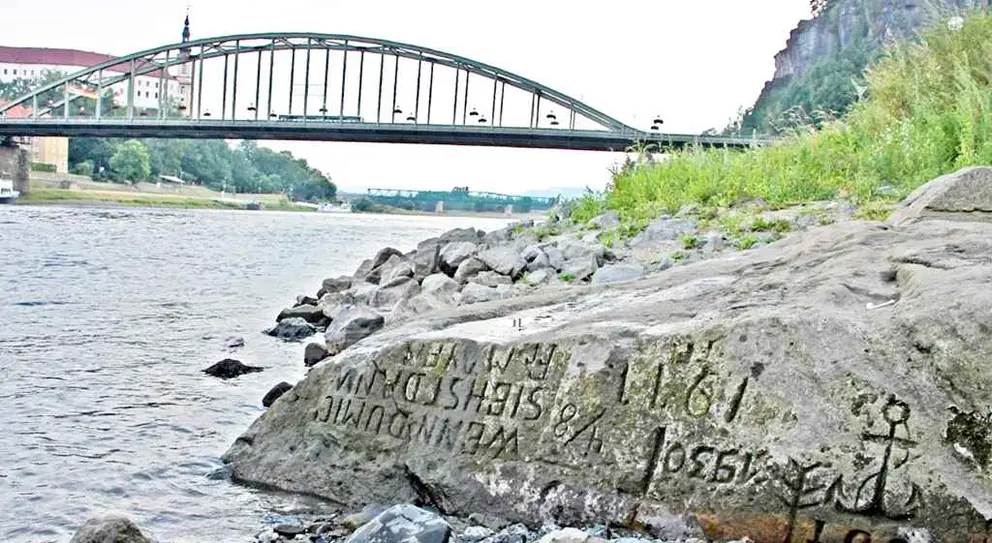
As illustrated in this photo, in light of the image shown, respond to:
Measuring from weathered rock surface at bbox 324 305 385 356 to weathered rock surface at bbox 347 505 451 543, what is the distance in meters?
5.78

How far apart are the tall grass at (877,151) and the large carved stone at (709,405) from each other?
17.3ft

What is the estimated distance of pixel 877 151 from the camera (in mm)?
11133

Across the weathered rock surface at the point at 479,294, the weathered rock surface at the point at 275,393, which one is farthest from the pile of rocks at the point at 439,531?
the weathered rock surface at the point at 479,294

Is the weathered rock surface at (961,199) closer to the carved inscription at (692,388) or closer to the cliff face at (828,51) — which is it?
the carved inscription at (692,388)

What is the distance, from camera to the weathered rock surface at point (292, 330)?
Answer: 12.8m

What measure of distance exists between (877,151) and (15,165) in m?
72.6

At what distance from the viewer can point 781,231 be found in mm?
9586

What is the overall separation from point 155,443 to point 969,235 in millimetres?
5104

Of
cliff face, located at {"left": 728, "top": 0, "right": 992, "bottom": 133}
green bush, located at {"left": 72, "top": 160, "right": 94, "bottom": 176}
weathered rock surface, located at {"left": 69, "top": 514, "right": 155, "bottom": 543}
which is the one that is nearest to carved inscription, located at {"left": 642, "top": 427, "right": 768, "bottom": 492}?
weathered rock surface, located at {"left": 69, "top": 514, "right": 155, "bottom": 543}

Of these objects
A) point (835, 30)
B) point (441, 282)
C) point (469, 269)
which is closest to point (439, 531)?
point (441, 282)

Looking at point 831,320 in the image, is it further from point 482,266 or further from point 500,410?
point 482,266

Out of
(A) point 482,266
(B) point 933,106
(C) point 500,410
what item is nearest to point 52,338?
(A) point 482,266

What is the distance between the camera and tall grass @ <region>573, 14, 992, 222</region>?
10250mm

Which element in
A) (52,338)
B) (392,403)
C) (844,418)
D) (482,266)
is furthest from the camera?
(482,266)
